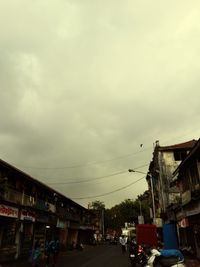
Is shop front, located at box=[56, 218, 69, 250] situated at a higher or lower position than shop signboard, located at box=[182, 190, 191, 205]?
lower

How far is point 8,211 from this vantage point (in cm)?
2408

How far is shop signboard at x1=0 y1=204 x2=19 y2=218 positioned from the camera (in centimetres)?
2292

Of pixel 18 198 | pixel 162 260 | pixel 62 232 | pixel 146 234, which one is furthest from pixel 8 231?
pixel 62 232

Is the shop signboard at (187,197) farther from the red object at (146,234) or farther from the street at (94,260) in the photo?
the street at (94,260)

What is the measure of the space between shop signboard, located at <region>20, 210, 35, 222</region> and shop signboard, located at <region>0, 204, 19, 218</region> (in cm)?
123

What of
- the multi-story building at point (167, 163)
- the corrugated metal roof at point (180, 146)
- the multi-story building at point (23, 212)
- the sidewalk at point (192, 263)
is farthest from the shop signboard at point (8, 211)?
the corrugated metal roof at point (180, 146)

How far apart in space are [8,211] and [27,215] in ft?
15.0

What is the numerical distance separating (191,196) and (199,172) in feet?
8.72

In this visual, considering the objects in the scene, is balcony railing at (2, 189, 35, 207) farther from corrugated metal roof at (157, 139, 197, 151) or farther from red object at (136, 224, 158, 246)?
corrugated metal roof at (157, 139, 197, 151)

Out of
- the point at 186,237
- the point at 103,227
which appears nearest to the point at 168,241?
the point at 186,237

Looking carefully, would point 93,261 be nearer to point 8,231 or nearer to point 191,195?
point 8,231

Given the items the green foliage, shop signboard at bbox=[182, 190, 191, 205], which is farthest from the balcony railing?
the green foliage

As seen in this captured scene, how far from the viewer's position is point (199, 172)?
2120 centimetres

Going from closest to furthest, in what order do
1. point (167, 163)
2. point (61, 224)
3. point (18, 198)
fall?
point (18, 198)
point (61, 224)
point (167, 163)
